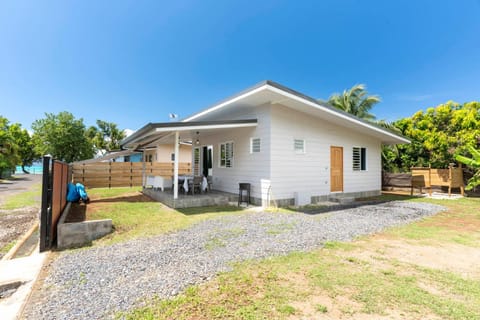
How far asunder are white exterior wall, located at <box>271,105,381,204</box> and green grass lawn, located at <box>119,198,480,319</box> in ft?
14.3

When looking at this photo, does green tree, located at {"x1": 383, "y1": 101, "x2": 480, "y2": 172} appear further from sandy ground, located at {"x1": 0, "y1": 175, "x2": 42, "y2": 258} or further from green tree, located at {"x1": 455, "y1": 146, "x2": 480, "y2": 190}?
sandy ground, located at {"x1": 0, "y1": 175, "x2": 42, "y2": 258}

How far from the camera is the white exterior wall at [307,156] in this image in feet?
26.3

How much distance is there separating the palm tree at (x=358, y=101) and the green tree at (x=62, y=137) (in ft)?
83.3

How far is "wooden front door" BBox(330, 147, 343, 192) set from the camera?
988 cm

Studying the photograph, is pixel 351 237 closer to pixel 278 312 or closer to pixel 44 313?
pixel 278 312

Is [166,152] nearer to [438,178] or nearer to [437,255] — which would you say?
[437,255]

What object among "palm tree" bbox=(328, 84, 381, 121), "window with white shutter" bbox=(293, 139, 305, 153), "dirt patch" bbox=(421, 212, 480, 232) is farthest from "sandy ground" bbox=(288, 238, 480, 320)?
"palm tree" bbox=(328, 84, 381, 121)

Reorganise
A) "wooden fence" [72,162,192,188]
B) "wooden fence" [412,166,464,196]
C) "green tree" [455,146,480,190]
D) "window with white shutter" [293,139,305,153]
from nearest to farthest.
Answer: "window with white shutter" [293,139,305,153], "green tree" [455,146,480,190], "wooden fence" [412,166,464,196], "wooden fence" [72,162,192,188]

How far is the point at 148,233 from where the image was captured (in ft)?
16.0

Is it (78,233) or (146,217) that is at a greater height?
(78,233)

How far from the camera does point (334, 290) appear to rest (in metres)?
2.55

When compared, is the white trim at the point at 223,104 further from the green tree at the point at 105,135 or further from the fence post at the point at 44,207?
the green tree at the point at 105,135

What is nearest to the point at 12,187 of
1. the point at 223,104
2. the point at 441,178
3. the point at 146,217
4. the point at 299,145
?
the point at 146,217

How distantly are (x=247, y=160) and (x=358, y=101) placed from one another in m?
13.4
